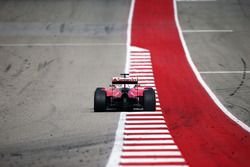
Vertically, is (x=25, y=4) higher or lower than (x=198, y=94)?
higher

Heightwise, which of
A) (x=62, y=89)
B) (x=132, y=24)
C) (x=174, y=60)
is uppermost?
(x=132, y=24)

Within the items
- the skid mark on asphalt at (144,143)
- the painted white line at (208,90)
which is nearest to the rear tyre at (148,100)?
the skid mark on asphalt at (144,143)

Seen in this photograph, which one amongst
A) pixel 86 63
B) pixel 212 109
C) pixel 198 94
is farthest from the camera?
pixel 86 63

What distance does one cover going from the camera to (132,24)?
114ft

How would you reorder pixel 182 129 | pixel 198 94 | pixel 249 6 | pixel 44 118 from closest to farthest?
pixel 182 129
pixel 44 118
pixel 198 94
pixel 249 6

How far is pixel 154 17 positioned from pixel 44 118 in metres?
19.4

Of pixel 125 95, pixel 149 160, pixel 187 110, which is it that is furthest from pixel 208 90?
pixel 149 160

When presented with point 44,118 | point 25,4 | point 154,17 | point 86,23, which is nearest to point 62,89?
point 44,118

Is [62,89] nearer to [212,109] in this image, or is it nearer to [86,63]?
[86,63]

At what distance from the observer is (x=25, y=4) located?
39.3 meters

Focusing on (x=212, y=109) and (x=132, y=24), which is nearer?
(x=212, y=109)

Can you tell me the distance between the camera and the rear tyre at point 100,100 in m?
18.1

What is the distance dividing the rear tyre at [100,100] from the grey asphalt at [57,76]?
0.45 meters

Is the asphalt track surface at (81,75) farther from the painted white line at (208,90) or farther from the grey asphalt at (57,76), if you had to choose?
the painted white line at (208,90)
